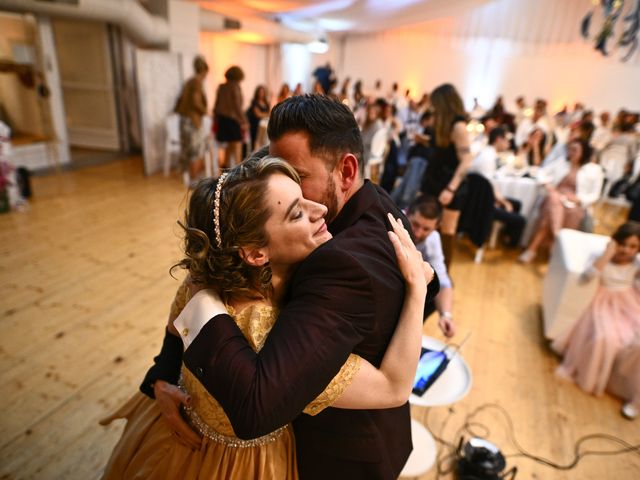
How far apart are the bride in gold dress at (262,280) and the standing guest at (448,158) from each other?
2485mm

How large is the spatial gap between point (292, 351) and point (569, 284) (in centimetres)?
277

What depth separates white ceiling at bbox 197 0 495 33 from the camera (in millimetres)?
7566

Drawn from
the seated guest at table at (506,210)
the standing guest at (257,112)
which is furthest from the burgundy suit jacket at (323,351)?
the standing guest at (257,112)

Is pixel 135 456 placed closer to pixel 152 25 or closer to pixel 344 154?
pixel 344 154

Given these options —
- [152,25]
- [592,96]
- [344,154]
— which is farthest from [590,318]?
[592,96]

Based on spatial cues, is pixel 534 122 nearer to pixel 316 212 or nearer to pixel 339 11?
pixel 339 11

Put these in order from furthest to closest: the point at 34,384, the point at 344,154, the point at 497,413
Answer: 1. the point at 497,413
2. the point at 34,384
3. the point at 344,154

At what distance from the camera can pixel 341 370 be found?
78 centimetres

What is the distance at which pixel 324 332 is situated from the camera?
0.70 meters

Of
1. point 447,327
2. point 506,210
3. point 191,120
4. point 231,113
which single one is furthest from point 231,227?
point 191,120

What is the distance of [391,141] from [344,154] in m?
4.18

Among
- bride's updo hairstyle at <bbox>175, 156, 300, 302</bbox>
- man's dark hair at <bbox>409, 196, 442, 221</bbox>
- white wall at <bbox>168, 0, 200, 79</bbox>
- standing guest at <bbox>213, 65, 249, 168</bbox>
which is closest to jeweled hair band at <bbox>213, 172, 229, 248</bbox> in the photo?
bride's updo hairstyle at <bbox>175, 156, 300, 302</bbox>

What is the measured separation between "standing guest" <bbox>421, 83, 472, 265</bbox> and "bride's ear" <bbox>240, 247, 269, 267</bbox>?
2.56 meters

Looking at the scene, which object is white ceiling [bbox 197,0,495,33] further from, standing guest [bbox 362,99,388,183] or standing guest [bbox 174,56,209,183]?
standing guest [bbox 362,99,388,183]
